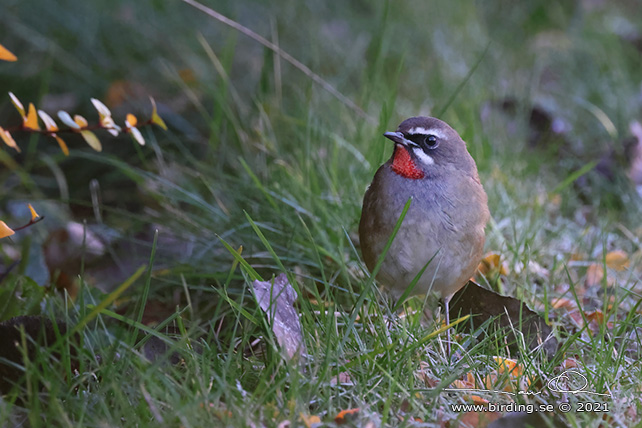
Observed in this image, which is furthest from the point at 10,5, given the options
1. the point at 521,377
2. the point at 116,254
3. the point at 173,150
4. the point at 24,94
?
the point at 521,377

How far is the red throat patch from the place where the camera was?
331 centimetres

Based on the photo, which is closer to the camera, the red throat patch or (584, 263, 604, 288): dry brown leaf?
the red throat patch

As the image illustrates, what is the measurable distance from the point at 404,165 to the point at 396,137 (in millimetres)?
136

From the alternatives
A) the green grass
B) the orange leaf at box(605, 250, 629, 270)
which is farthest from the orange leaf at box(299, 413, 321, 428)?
the orange leaf at box(605, 250, 629, 270)

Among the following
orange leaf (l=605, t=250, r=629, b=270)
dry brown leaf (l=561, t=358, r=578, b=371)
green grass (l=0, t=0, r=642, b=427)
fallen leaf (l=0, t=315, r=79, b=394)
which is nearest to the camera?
green grass (l=0, t=0, r=642, b=427)

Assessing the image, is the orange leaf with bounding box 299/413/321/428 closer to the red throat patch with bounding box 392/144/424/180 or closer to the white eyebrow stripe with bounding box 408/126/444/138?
the red throat patch with bounding box 392/144/424/180

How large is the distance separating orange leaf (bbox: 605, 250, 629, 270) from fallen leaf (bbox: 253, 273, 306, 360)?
1875 mm

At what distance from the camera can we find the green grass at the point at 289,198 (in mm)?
2508

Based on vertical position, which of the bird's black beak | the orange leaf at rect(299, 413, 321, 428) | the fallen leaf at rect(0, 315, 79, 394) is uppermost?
the bird's black beak

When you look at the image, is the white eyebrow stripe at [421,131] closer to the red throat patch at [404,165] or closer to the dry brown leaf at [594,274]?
the red throat patch at [404,165]

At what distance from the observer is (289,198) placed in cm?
410

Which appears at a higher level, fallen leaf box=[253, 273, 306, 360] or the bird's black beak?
the bird's black beak

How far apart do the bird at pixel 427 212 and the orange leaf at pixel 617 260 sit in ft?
3.25

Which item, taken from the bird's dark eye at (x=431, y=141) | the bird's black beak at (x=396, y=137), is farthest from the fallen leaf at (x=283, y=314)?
the bird's dark eye at (x=431, y=141)
